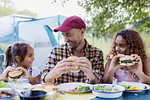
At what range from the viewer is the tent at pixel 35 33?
20.2ft

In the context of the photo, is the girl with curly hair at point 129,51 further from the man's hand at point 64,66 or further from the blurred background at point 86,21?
the blurred background at point 86,21

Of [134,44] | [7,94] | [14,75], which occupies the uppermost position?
[134,44]

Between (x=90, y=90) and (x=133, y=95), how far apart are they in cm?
45

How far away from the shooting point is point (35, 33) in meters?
6.67

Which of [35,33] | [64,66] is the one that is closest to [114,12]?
[35,33]

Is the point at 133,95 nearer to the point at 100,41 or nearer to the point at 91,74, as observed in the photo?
the point at 91,74

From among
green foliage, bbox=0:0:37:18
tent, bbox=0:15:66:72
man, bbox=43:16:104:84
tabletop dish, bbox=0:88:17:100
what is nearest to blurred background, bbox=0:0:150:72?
tent, bbox=0:15:66:72

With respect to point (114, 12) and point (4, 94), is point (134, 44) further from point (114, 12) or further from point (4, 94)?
point (114, 12)

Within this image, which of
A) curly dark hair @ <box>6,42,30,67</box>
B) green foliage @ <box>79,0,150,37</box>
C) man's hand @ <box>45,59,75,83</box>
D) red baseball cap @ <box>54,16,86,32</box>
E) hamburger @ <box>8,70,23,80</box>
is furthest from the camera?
green foliage @ <box>79,0,150,37</box>

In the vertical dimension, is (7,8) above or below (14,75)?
above

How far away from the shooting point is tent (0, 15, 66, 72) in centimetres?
614

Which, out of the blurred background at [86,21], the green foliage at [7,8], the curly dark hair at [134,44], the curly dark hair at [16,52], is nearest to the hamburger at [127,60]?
the curly dark hair at [134,44]

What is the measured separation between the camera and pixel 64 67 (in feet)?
6.69

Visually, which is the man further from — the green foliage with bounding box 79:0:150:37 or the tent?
the tent
